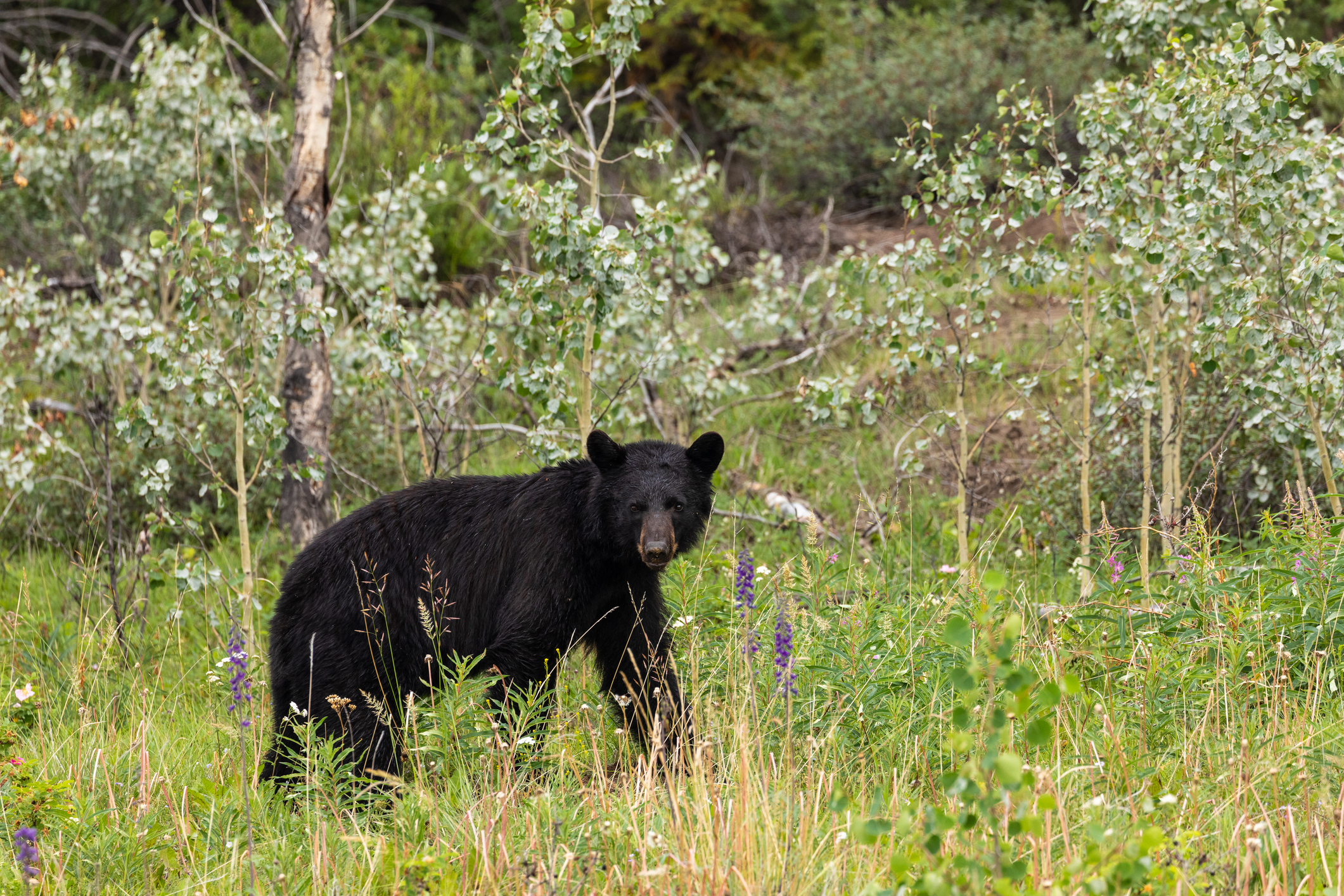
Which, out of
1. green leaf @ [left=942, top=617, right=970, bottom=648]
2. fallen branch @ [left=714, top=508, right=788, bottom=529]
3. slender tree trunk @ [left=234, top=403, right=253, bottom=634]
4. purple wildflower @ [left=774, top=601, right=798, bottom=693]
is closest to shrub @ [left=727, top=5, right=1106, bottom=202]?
fallen branch @ [left=714, top=508, right=788, bottom=529]

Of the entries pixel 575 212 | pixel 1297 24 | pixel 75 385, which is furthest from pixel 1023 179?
pixel 1297 24

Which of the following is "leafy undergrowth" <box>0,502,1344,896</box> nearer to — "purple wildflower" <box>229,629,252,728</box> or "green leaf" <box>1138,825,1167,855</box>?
"green leaf" <box>1138,825,1167,855</box>

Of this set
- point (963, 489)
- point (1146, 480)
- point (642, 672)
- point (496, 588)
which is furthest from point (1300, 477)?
point (496, 588)

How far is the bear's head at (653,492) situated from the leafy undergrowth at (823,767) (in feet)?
0.81

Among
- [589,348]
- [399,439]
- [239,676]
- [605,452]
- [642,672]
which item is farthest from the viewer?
[399,439]

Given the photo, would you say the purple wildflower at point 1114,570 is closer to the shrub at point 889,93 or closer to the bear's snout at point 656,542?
the bear's snout at point 656,542

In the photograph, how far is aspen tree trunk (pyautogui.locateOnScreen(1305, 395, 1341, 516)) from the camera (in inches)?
185

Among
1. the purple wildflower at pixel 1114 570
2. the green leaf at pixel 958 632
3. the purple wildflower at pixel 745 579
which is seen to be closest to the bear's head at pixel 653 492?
→ the purple wildflower at pixel 745 579

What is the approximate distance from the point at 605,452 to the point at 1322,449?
9.09 feet

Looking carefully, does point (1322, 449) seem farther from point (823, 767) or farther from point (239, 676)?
point (239, 676)

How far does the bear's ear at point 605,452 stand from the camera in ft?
14.1

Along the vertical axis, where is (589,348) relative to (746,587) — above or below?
above

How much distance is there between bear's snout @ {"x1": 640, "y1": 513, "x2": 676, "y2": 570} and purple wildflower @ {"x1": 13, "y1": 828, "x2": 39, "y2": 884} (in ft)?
6.31

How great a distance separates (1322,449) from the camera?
4.71m
